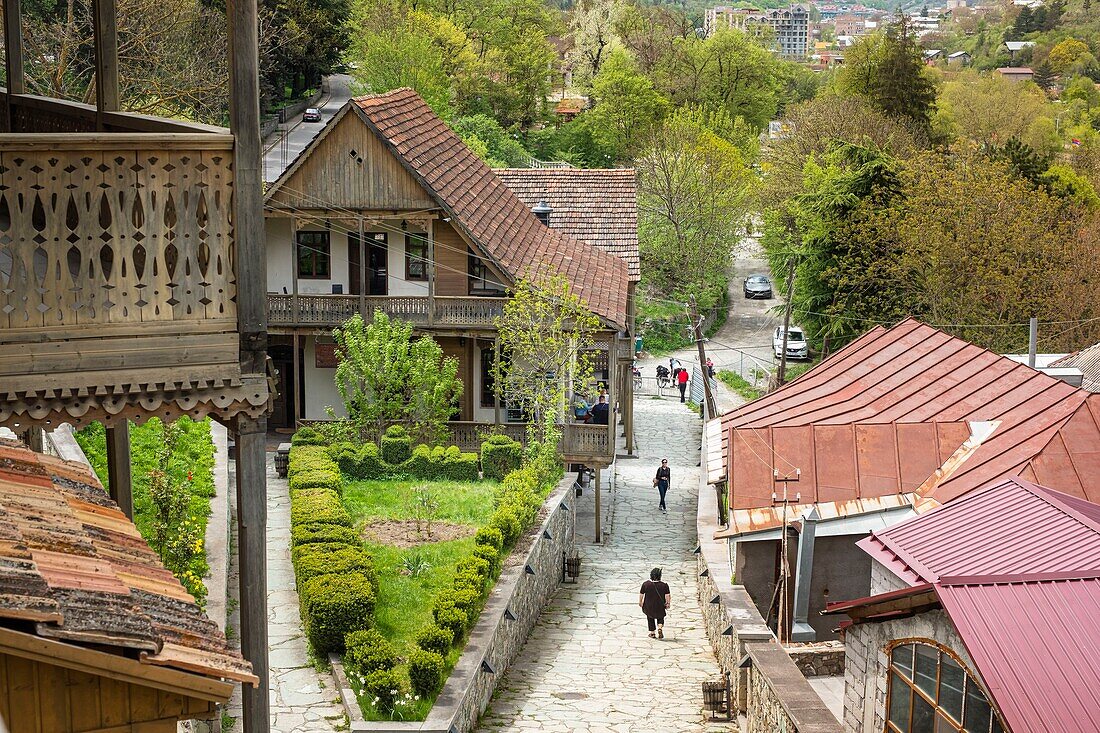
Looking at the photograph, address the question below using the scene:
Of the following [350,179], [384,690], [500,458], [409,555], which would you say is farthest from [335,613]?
[350,179]

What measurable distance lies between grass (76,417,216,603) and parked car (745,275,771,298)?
47619 millimetres

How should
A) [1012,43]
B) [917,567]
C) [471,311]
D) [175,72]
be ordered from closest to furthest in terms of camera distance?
[917,567] < [471,311] < [175,72] < [1012,43]

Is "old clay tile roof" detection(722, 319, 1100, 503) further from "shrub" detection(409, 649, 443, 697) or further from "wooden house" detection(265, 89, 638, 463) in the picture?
"shrub" detection(409, 649, 443, 697)

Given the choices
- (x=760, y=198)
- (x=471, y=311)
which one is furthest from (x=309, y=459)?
(x=760, y=198)

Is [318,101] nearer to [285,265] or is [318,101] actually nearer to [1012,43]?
[285,265]

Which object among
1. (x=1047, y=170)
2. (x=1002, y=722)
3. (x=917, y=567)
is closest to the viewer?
(x=1002, y=722)

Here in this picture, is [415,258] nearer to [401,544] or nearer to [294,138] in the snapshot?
[401,544]

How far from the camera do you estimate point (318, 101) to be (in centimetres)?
7231

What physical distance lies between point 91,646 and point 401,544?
1540 cm

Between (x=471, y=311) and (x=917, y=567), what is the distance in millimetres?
18927

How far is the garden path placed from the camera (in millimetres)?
14336

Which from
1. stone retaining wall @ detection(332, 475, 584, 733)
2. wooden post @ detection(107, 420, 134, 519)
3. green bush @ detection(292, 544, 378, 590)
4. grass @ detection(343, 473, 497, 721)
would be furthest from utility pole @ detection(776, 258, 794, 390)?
wooden post @ detection(107, 420, 134, 519)

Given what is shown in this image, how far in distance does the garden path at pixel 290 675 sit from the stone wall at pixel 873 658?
579cm

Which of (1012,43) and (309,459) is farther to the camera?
(1012,43)
